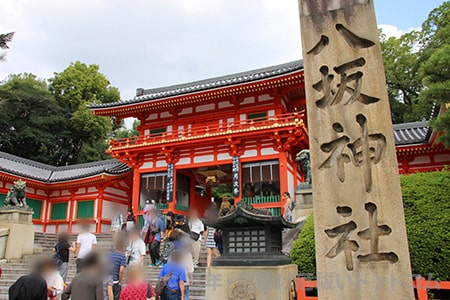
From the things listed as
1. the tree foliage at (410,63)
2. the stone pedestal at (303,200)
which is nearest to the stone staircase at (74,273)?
the stone pedestal at (303,200)

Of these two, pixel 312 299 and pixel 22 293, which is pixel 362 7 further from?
pixel 22 293

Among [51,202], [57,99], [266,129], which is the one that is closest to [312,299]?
[266,129]

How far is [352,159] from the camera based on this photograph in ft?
11.9

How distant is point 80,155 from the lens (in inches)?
1206

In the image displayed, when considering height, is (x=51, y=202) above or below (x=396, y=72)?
below

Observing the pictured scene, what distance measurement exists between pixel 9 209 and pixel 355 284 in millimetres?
12479

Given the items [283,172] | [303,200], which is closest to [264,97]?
[283,172]

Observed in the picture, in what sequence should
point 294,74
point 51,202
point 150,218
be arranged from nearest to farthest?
1. point 150,218
2. point 294,74
3. point 51,202

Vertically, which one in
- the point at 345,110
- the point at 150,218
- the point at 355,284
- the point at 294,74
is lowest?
the point at 355,284

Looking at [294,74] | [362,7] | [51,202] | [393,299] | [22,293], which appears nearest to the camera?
[393,299]

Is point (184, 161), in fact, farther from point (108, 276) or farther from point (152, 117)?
point (108, 276)

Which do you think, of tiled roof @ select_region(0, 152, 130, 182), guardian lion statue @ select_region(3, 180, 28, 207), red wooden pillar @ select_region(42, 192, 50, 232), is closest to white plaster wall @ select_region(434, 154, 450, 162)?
tiled roof @ select_region(0, 152, 130, 182)

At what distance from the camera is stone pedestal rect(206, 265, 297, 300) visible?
17.3 ft

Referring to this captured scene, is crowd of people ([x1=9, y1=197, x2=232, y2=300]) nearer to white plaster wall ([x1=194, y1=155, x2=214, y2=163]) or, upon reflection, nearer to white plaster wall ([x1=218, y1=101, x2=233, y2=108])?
white plaster wall ([x1=194, y1=155, x2=214, y2=163])
